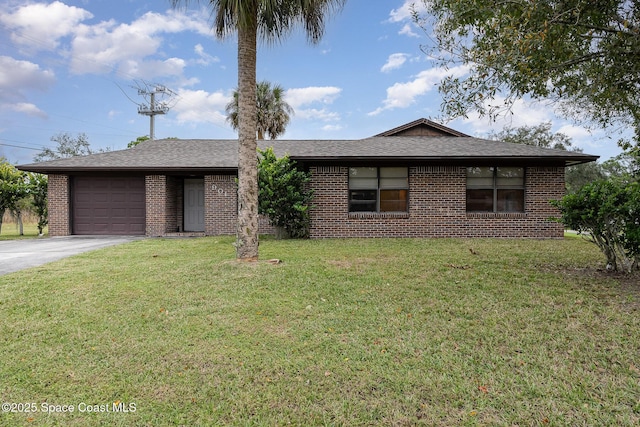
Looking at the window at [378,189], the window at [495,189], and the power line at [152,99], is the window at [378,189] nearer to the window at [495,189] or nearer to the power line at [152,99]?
the window at [495,189]

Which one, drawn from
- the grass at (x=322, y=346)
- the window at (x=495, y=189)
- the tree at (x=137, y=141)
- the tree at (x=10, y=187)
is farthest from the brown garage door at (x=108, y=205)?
the tree at (x=137, y=141)

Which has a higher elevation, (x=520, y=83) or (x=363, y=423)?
(x=520, y=83)

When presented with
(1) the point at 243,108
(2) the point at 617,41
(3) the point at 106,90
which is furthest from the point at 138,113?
(2) the point at 617,41

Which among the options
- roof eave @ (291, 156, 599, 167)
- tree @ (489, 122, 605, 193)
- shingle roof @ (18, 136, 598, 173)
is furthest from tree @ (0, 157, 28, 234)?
tree @ (489, 122, 605, 193)

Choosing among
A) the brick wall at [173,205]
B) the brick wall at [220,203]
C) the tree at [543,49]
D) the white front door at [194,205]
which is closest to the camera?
the tree at [543,49]

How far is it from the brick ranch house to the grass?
6019 mm

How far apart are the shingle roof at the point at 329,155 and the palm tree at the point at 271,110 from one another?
9710mm

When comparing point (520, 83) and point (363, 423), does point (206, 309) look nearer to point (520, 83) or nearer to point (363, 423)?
point (363, 423)

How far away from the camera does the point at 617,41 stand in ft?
18.9

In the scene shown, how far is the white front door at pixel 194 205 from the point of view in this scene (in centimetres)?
1508

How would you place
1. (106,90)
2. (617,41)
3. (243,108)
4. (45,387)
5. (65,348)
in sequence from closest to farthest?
1. (45,387)
2. (65,348)
3. (617,41)
4. (243,108)
5. (106,90)

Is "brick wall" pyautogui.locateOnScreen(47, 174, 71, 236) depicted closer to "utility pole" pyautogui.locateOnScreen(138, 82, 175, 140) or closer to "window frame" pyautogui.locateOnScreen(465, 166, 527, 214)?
"window frame" pyautogui.locateOnScreen(465, 166, 527, 214)

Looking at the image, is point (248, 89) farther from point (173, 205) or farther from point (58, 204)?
point (58, 204)

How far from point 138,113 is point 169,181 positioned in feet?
82.3
